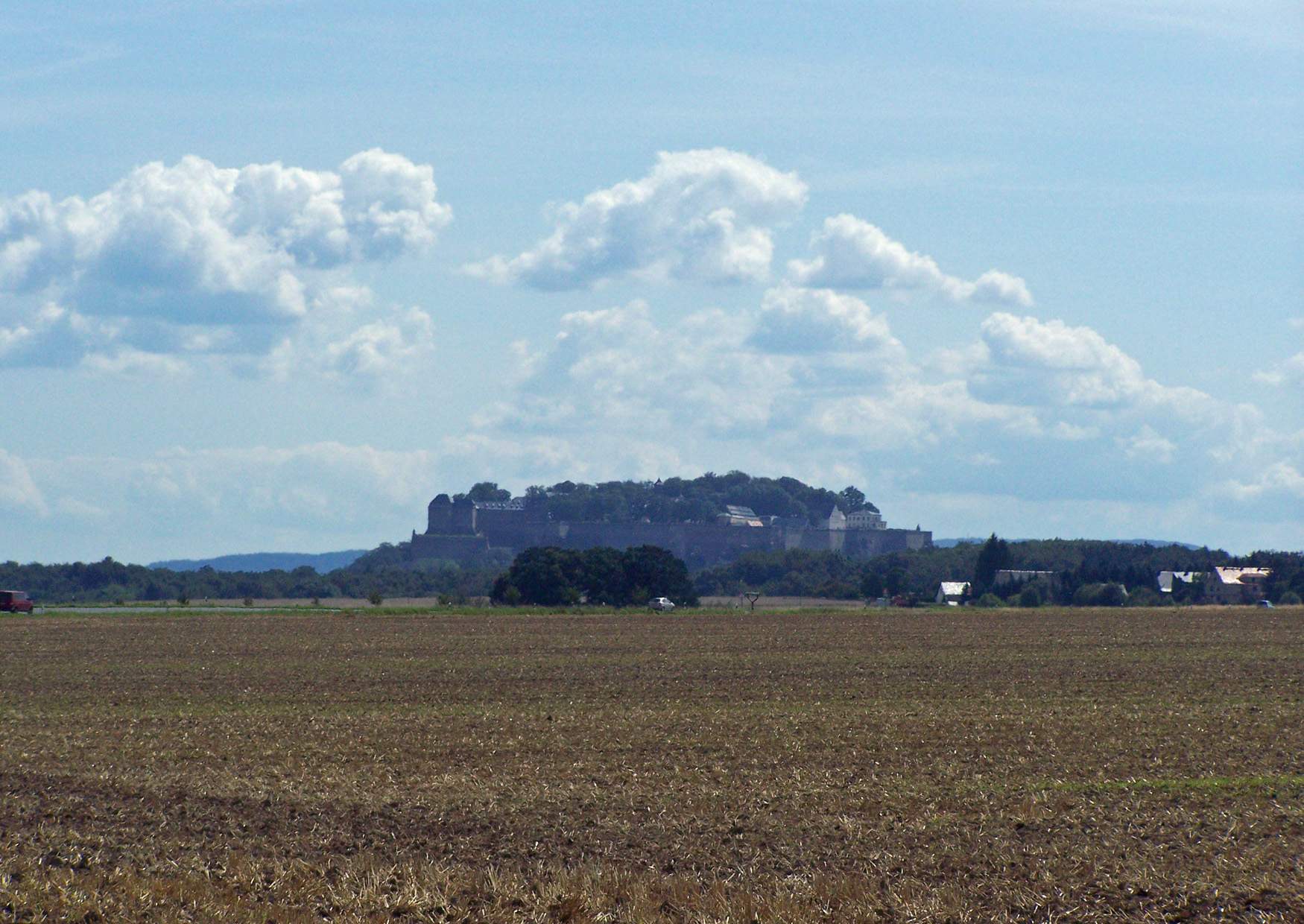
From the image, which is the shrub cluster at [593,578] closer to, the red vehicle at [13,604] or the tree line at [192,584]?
the red vehicle at [13,604]

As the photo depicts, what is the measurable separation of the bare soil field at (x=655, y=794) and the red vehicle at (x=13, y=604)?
47.7 meters

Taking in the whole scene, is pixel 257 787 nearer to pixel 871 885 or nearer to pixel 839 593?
pixel 871 885

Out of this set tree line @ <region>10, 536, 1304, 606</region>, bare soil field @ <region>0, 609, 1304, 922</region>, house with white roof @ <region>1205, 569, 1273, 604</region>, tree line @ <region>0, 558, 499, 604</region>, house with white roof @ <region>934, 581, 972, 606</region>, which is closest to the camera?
bare soil field @ <region>0, 609, 1304, 922</region>

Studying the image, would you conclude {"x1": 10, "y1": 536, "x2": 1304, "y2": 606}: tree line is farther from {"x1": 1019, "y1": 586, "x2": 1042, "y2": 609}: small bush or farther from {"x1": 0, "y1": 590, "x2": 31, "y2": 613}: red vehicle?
{"x1": 0, "y1": 590, "x2": 31, "y2": 613}: red vehicle

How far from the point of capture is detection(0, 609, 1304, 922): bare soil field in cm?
1268

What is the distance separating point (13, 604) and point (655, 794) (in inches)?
3010

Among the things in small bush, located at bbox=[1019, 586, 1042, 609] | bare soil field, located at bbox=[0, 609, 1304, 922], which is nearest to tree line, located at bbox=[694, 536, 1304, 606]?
small bush, located at bbox=[1019, 586, 1042, 609]

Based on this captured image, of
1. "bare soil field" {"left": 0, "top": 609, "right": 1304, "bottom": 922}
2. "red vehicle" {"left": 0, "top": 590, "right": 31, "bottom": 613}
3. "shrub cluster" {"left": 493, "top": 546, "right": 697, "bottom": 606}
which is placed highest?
"shrub cluster" {"left": 493, "top": 546, "right": 697, "bottom": 606}

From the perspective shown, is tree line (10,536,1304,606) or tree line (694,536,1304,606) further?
Result: tree line (694,536,1304,606)

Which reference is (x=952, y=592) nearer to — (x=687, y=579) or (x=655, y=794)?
(x=687, y=579)

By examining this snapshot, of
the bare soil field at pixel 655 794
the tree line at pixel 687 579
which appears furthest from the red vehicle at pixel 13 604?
the bare soil field at pixel 655 794

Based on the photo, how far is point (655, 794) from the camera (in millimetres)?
18188

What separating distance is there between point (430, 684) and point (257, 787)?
1674 centimetres

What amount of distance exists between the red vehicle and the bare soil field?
47710mm
